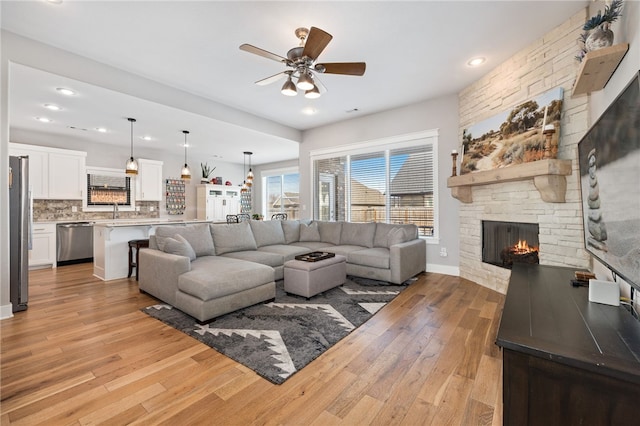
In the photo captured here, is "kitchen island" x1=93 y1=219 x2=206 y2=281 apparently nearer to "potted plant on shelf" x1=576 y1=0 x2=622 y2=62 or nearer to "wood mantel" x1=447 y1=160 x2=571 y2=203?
"wood mantel" x1=447 y1=160 x2=571 y2=203

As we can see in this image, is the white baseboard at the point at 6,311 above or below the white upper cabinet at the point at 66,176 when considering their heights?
below

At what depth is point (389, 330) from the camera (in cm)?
255

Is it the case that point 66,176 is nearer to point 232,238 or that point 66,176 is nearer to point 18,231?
point 18,231

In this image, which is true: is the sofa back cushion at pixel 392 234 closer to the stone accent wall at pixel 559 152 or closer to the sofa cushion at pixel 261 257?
the stone accent wall at pixel 559 152

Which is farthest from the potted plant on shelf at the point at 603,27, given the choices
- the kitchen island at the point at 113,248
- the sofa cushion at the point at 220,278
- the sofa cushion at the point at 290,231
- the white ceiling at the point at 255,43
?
the kitchen island at the point at 113,248

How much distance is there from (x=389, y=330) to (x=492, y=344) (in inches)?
32.3

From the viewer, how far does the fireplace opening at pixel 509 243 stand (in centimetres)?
336

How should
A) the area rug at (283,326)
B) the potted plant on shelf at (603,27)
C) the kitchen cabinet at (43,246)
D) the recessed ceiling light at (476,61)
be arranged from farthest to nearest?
1. the kitchen cabinet at (43,246)
2. the recessed ceiling light at (476,61)
3. the area rug at (283,326)
4. the potted plant on shelf at (603,27)

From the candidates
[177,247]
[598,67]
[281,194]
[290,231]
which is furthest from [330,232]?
[281,194]

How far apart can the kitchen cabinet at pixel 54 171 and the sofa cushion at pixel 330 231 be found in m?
5.45

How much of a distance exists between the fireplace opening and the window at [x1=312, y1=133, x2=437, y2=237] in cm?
95

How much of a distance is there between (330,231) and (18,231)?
4.25 metres

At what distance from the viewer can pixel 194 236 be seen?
3.80 metres

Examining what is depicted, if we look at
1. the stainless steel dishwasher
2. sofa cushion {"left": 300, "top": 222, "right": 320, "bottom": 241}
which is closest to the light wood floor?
sofa cushion {"left": 300, "top": 222, "right": 320, "bottom": 241}
